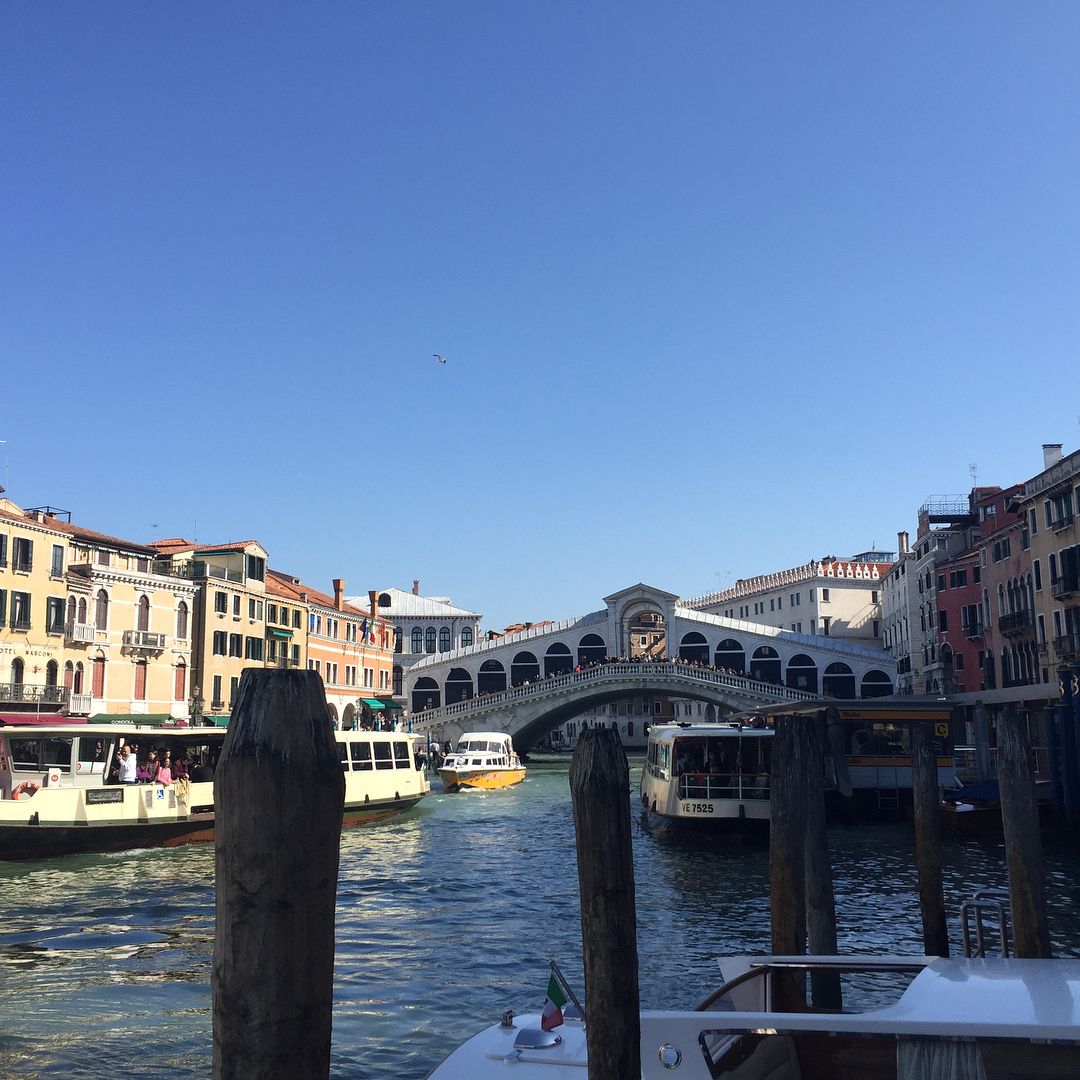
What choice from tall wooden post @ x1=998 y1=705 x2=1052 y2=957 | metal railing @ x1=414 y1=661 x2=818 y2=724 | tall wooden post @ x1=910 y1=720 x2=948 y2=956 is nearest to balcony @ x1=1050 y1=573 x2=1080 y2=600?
metal railing @ x1=414 y1=661 x2=818 y2=724

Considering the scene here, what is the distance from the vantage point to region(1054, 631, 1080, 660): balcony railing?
27.6 meters

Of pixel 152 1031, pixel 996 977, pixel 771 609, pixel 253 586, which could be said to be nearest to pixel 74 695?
pixel 253 586

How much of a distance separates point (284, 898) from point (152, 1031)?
612 cm

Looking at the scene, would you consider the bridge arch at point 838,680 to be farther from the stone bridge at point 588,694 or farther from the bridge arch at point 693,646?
the stone bridge at point 588,694

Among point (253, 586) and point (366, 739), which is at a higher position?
point (253, 586)

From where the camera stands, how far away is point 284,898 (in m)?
2.90

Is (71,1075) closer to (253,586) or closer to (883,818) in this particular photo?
(883,818)

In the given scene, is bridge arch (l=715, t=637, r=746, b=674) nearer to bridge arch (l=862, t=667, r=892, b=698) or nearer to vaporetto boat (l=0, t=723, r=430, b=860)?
bridge arch (l=862, t=667, r=892, b=698)

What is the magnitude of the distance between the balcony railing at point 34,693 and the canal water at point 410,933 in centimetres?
1223

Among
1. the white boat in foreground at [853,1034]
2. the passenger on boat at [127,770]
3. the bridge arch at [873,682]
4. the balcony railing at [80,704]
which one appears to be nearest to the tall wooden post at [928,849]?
the white boat in foreground at [853,1034]

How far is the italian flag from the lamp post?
89.6 feet

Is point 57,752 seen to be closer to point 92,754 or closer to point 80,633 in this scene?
point 92,754

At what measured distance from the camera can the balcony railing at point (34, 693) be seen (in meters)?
27.8

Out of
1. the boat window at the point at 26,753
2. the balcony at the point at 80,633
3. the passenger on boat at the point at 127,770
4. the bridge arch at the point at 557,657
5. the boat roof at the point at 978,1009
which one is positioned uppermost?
the bridge arch at the point at 557,657
